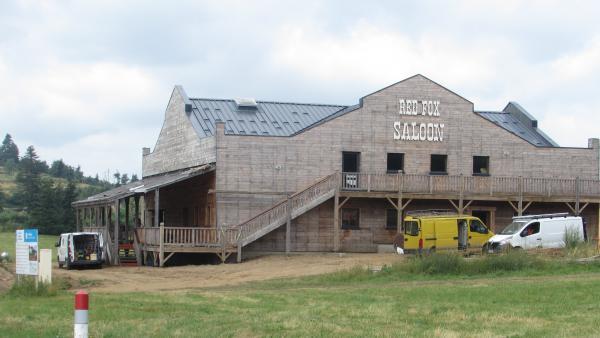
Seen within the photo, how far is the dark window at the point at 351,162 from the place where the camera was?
43281 mm

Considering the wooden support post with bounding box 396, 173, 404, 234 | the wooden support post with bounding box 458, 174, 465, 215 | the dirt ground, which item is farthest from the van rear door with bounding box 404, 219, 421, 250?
the wooden support post with bounding box 458, 174, 465, 215

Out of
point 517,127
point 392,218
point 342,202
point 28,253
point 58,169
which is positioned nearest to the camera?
point 28,253

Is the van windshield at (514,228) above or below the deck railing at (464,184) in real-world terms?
below

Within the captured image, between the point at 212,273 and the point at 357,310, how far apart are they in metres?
17.9

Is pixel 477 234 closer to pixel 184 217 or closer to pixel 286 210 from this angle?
pixel 286 210

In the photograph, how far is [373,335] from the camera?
13562 mm

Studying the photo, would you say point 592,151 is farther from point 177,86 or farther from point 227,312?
point 227,312

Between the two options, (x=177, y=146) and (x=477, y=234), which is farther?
(x=177, y=146)

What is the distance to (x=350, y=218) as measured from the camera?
1700 inches

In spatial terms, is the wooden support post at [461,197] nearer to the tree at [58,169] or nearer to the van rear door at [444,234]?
the van rear door at [444,234]

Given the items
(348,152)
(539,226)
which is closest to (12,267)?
(348,152)

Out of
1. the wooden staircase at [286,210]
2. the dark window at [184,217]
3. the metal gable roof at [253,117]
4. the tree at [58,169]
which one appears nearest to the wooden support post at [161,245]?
the wooden staircase at [286,210]

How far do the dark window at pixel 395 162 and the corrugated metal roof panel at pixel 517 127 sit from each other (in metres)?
6.45

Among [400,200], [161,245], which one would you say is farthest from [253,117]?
[161,245]
